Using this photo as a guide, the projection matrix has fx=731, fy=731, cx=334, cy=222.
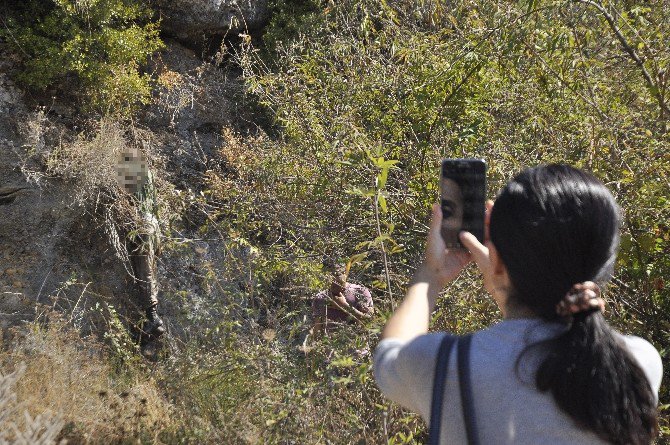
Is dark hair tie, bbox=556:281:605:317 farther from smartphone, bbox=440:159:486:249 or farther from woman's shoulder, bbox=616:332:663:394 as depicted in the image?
smartphone, bbox=440:159:486:249

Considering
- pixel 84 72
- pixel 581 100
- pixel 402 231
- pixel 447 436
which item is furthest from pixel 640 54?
pixel 84 72

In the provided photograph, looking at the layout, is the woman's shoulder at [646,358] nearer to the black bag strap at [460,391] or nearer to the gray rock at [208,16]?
the black bag strap at [460,391]

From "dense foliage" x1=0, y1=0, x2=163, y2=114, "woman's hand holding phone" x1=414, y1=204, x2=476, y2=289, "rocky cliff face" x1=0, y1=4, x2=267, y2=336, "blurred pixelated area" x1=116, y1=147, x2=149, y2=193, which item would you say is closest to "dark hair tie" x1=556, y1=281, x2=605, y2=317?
"woman's hand holding phone" x1=414, y1=204, x2=476, y2=289

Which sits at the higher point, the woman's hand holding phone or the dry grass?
the woman's hand holding phone

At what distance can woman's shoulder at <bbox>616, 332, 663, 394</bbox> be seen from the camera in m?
1.27

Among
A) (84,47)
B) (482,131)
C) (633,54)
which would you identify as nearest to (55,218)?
(84,47)

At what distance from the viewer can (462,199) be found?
1530 millimetres

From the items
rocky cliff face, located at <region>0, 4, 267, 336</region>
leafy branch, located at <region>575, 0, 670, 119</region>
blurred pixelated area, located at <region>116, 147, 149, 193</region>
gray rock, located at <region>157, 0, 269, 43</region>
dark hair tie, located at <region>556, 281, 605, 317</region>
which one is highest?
leafy branch, located at <region>575, 0, 670, 119</region>

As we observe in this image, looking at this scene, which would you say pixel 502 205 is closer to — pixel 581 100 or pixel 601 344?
pixel 601 344

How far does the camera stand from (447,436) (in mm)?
1233

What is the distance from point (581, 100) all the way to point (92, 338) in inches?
140

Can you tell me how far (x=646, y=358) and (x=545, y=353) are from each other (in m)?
0.21

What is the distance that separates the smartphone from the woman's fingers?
24 millimetres

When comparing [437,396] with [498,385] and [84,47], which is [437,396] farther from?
[84,47]
